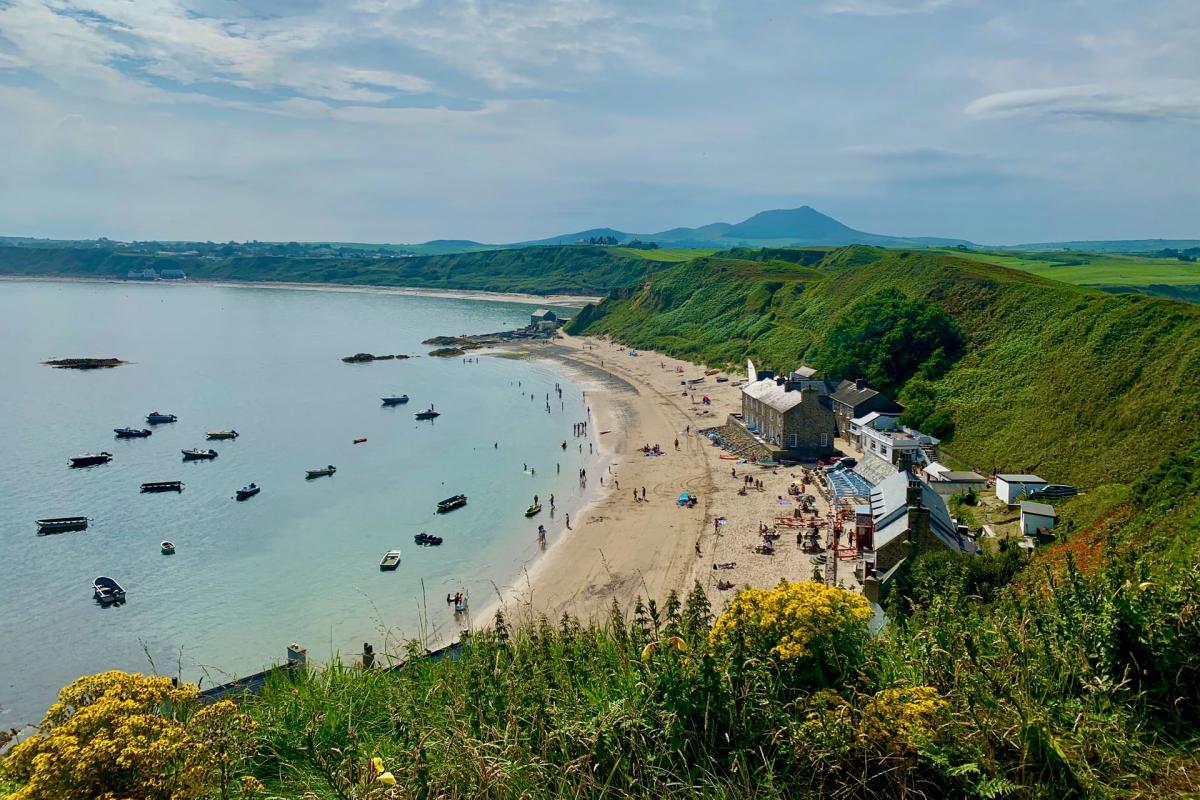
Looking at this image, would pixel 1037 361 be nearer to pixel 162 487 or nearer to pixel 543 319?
pixel 162 487

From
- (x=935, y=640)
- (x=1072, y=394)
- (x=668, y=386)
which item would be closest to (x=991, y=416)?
(x=1072, y=394)

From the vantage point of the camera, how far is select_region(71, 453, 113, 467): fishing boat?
5453cm

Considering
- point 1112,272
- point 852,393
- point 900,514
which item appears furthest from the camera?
point 1112,272

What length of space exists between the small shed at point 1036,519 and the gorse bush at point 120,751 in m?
33.7

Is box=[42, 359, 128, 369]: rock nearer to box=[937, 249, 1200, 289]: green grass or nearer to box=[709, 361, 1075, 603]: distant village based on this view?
box=[709, 361, 1075, 603]: distant village

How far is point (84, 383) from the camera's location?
85812mm

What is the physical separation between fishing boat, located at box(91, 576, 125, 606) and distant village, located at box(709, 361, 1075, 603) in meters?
31.3

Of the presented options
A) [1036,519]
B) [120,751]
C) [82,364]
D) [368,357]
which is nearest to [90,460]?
[368,357]

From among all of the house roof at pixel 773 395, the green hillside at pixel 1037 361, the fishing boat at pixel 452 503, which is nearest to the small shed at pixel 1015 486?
the green hillside at pixel 1037 361

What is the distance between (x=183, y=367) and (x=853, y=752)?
107598 millimetres

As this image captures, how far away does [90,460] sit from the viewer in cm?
5494

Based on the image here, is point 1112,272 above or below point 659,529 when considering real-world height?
above

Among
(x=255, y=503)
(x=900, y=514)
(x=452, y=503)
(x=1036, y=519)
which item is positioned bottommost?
(x=255, y=503)

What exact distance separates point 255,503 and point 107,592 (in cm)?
1376
